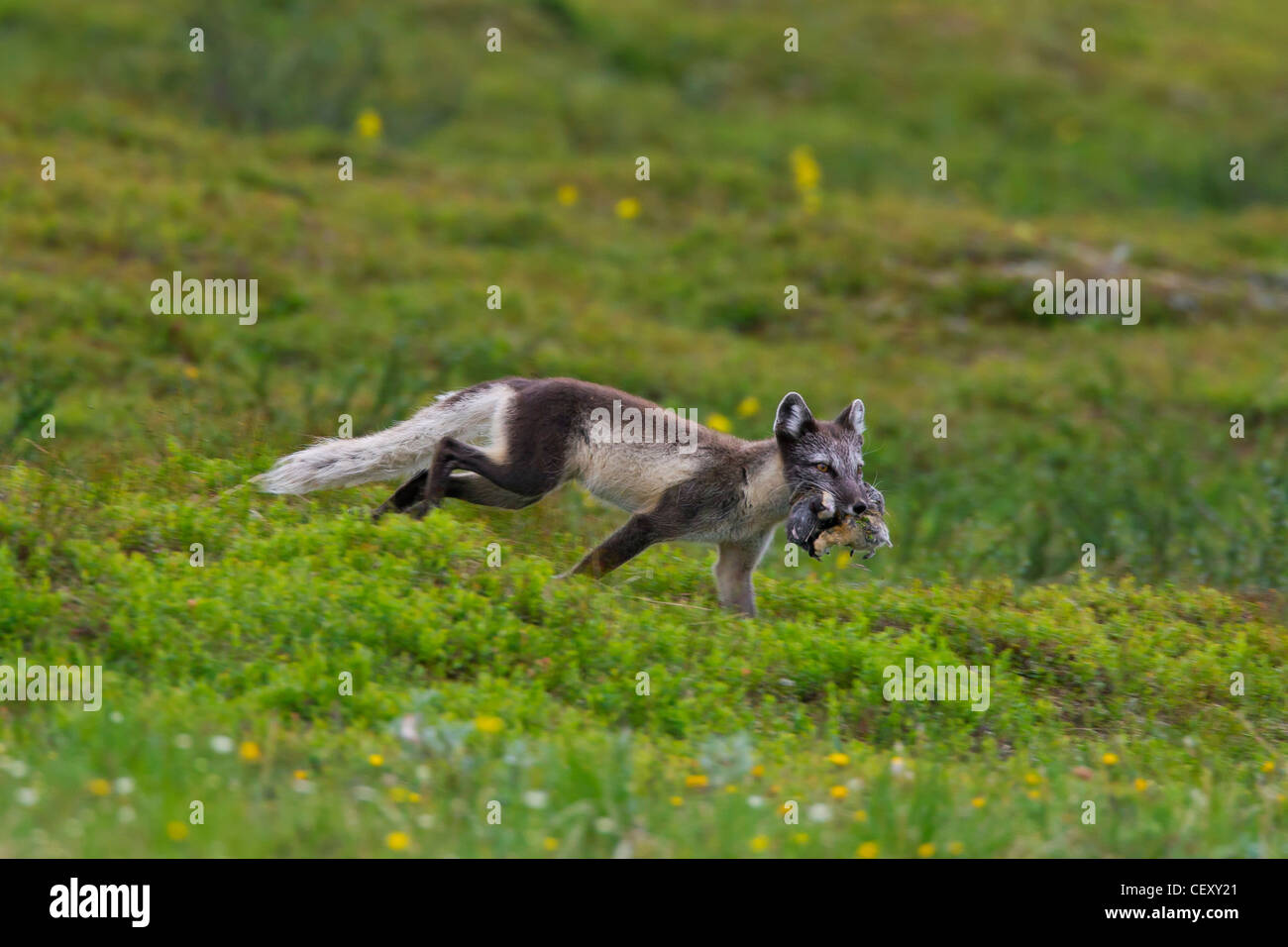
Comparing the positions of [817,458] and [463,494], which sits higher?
[817,458]

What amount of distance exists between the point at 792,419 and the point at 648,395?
6.75m

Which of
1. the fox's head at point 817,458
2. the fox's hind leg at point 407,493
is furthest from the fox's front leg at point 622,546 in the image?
the fox's hind leg at point 407,493

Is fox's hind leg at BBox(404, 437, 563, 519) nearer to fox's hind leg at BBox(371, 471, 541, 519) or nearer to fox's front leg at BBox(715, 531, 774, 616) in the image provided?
fox's hind leg at BBox(371, 471, 541, 519)

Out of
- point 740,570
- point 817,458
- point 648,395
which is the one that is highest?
point 648,395

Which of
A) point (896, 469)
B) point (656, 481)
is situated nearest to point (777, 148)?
point (896, 469)

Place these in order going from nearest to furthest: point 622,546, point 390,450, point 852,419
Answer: point 622,546 < point 852,419 < point 390,450

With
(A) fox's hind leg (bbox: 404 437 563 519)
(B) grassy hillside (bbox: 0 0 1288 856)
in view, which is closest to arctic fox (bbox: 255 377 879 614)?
(A) fox's hind leg (bbox: 404 437 563 519)

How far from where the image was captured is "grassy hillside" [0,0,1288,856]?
5.74 m

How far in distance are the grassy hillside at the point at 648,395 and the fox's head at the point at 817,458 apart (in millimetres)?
724

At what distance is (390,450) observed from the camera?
8.28 m

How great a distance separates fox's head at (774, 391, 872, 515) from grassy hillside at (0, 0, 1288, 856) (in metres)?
0.72

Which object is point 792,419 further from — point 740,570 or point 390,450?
point 390,450

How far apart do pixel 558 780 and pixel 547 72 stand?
788 inches

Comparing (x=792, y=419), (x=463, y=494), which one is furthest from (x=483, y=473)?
(x=792, y=419)
